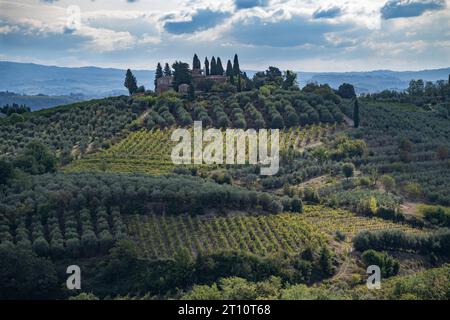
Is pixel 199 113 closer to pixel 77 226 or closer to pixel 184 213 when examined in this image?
pixel 184 213

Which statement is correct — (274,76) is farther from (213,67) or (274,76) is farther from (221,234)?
(221,234)

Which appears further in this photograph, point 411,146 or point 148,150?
point 411,146

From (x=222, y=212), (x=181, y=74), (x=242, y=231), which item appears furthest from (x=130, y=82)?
(x=242, y=231)

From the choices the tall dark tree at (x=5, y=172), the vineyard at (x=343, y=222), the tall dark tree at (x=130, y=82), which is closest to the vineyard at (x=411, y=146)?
the vineyard at (x=343, y=222)

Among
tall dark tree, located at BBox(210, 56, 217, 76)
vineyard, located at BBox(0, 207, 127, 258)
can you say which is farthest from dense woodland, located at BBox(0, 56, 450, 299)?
tall dark tree, located at BBox(210, 56, 217, 76)

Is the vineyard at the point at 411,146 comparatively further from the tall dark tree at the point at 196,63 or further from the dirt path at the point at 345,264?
the tall dark tree at the point at 196,63

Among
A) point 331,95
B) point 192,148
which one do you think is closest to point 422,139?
point 331,95
